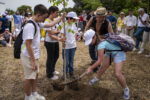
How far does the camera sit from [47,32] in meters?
3.55

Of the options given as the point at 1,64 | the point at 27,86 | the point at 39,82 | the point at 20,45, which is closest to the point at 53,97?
the point at 27,86

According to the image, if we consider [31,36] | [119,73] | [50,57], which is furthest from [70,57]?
[31,36]

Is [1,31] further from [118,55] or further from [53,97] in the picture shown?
[118,55]

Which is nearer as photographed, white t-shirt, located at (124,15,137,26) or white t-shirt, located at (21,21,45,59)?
white t-shirt, located at (21,21,45,59)

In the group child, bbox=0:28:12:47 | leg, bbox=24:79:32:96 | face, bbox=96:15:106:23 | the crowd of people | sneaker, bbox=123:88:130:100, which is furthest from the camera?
child, bbox=0:28:12:47

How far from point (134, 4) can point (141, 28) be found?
28.5ft

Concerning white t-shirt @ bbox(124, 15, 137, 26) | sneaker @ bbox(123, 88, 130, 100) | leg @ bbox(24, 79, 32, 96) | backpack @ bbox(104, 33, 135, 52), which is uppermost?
white t-shirt @ bbox(124, 15, 137, 26)

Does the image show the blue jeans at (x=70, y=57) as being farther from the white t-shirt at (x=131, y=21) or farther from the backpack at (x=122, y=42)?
the white t-shirt at (x=131, y=21)

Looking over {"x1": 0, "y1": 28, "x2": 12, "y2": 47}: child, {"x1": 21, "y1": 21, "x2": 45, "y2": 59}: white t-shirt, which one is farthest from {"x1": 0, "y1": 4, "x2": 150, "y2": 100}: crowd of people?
{"x1": 0, "y1": 28, "x2": 12, "y2": 47}: child

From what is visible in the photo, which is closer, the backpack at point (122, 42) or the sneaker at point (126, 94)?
the backpack at point (122, 42)

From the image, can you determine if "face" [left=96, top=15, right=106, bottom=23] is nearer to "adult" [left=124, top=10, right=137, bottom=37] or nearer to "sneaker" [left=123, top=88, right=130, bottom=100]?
"sneaker" [left=123, top=88, right=130, bottom=100]

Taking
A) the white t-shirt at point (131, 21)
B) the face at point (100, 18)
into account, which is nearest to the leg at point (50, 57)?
the face at point (100, 18)

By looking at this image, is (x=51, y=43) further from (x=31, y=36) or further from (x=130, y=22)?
(x=130, y=22)

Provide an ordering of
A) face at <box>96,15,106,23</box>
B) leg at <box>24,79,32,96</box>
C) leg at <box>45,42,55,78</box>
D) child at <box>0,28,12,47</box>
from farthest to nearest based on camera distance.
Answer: child at <box>0,28,12,47</box> → leg at <box>45,42,55,78</box> → face at <box>96,15,106,23</box> → leg at <box>24,79,32,96</box>
